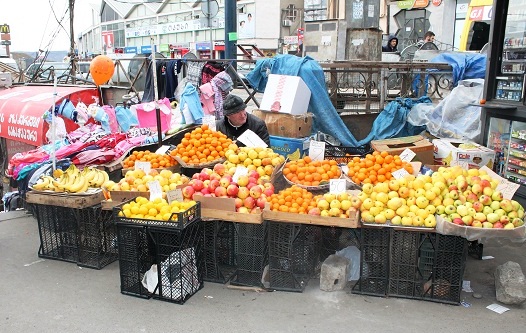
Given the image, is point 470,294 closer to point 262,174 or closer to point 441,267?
point 441,267

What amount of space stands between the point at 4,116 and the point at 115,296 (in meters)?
6.91

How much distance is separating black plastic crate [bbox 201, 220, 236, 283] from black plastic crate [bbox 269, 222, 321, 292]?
474mm

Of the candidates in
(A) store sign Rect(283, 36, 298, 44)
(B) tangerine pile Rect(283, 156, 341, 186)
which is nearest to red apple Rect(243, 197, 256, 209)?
(B) tangerine pile Rect(283, 156, 341, 186)

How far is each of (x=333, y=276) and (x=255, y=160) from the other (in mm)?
1622

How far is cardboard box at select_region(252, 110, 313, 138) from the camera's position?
25.0 ft

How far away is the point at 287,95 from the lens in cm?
783

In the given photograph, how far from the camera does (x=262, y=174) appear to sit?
521 centimetres

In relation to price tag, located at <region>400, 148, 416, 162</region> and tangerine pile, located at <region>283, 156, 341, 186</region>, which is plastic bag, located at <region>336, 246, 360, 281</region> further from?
price tag, located at <region>400, 148, 416, 162</region>

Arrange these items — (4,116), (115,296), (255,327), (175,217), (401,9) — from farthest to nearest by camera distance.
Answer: (401,9), (4,116), (115,296), (175,217), (255,327)

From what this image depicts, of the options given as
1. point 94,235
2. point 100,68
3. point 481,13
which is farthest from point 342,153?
point 481,13

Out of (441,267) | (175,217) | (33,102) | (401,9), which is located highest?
(401,9)

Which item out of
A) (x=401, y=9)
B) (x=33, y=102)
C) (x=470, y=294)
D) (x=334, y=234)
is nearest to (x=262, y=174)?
(x=334, y=234)

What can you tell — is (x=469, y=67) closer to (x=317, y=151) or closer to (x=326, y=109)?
(x=326, y=109)

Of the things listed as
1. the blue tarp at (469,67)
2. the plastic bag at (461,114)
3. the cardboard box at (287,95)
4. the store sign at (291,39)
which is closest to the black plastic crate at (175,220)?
the cardboard box at (287,95)
